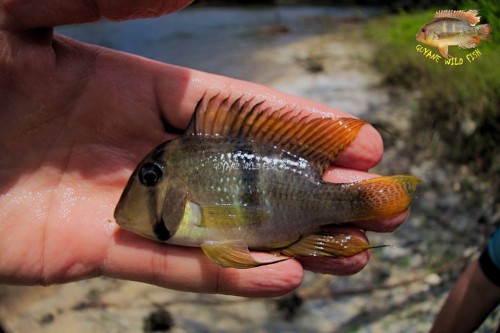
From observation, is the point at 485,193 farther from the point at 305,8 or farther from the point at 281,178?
the point at 305,8

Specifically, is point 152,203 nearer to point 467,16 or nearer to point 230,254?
point 230,254

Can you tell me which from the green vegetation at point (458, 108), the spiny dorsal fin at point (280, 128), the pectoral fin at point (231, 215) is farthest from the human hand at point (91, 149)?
the green vegetation at point (458, 108)

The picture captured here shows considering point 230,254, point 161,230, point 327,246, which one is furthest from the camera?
point 327,246

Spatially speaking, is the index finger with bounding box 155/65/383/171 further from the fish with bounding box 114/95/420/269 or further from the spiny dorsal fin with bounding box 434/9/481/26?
the spiny dorsal fin with bounding box 434/9/481/26

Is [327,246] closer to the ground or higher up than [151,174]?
closer to the ground

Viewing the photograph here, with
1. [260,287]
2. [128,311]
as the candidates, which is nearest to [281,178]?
[260,287]

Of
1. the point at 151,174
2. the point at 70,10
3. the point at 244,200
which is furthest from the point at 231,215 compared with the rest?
the point at 70,10

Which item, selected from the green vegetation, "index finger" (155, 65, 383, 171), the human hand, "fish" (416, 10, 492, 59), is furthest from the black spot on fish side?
the green vegetation

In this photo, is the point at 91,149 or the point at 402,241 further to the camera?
the point at 402,241
